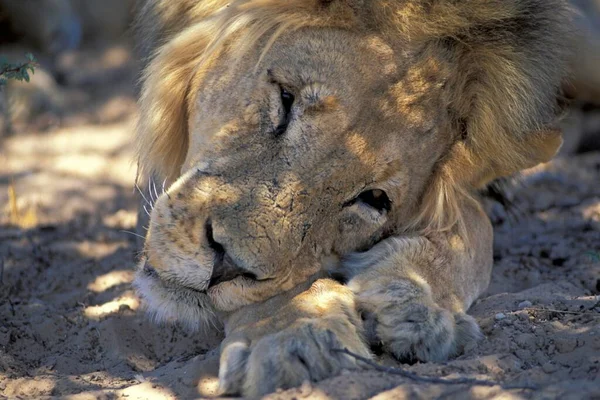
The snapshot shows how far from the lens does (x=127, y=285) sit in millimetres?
3895

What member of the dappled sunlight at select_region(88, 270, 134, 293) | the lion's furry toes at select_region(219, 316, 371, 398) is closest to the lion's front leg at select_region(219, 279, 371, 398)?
the lion's furry toes at select_region(219, 316, 371, 398)

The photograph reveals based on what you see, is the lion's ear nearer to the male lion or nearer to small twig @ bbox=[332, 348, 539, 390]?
the male lion

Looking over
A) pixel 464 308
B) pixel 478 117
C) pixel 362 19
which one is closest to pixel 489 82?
pixel 478 117

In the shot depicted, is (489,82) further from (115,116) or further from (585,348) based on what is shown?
(115,116)

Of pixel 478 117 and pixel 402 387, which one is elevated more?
pixel 478 117

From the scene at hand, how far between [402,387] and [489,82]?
1274 millimetres

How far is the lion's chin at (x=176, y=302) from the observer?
2.87 meters

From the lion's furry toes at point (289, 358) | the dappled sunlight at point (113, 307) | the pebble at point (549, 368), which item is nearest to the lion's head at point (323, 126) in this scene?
the lion's furry toes at point (289, 358)

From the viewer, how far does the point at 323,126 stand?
2.92m

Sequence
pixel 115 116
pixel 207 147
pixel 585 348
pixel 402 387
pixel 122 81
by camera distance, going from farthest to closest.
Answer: pixel 122 81 < pixel 115 116 < pixel 207 147 < pixel 585 348 < pixel 402 387

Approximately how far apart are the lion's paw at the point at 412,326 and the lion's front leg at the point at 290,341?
0.06m

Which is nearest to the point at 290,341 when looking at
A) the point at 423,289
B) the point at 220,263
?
the point at 220,263

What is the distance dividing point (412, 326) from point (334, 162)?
576mm

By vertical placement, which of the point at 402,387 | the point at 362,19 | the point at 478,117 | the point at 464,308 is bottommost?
the point at 464,308
